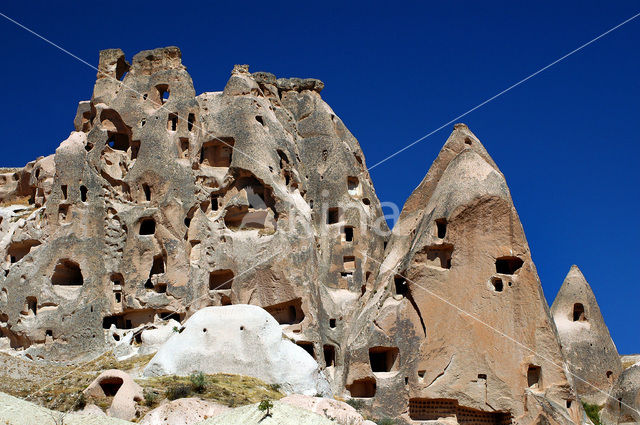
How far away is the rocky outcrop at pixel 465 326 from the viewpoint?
2883cm

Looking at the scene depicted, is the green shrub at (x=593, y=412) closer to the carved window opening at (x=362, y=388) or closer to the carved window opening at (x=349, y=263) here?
the carved window opening at (x=362, y=388)

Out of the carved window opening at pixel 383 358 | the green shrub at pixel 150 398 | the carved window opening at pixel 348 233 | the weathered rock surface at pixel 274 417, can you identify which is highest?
the carved window opening at pixel 348 233

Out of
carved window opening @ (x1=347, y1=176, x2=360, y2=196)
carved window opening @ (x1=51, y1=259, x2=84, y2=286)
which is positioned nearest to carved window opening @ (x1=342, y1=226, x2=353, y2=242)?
carved window opening @ (x1=347, y1=176, x2=360, y2=196)

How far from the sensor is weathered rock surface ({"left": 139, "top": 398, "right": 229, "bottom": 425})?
19547 millimetres

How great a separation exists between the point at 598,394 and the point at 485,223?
31.8 ft

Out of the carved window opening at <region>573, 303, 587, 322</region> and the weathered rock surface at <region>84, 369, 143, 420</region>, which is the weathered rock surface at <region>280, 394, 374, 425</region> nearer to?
the weathered rock surface at <region>84, 369, 143, 420</region>

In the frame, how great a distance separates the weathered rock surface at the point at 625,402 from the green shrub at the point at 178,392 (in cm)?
1784

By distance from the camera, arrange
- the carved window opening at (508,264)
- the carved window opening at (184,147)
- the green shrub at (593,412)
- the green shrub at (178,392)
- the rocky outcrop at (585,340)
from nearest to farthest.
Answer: the green shrub at (178,392)
the carved window opening at (508,264)
the green shrub at (593,412)
the rocky outcrop at (585,340)
the carved window opening at (184,147)

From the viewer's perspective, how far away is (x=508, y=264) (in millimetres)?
31094

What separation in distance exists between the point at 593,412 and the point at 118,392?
2052cm

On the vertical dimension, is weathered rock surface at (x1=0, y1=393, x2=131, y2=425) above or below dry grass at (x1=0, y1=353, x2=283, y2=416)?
below

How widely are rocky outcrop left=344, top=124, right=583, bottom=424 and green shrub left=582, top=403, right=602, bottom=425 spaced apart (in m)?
4.34

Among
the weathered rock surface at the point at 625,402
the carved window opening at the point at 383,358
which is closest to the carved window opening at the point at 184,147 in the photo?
the carved window opening at the point at 383,358

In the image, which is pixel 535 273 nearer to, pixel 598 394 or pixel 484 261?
pixel 484 261
